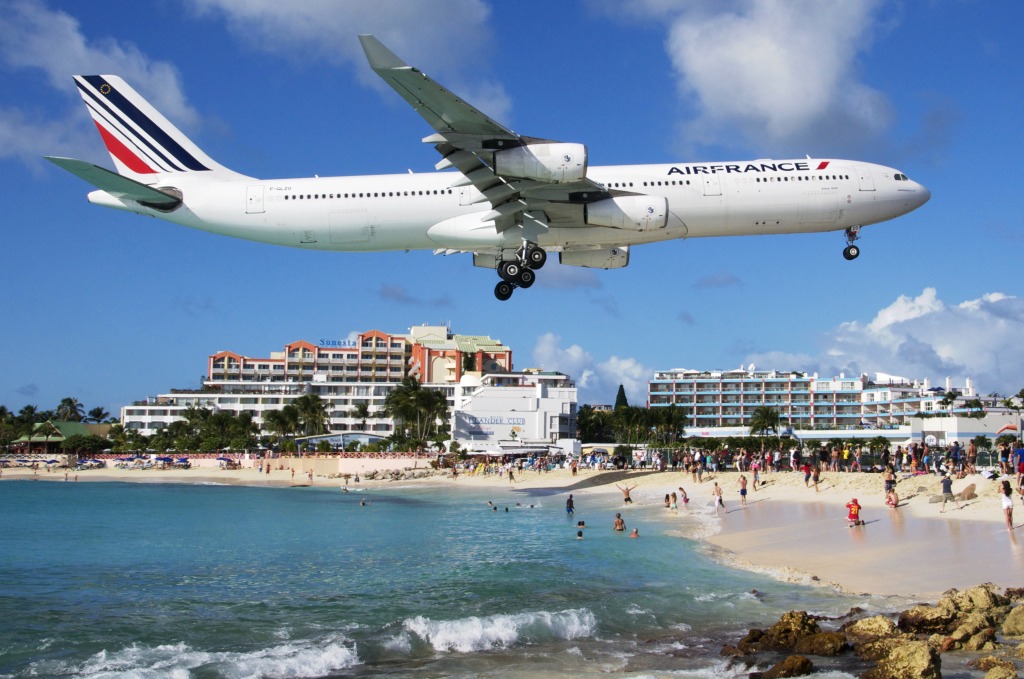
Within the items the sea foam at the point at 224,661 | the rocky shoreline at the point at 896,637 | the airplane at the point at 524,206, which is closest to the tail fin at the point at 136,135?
the airplane at the point at 524,206

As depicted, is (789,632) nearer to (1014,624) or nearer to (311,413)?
(1014,624)

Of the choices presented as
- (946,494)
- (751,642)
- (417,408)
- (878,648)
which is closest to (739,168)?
(946,494)

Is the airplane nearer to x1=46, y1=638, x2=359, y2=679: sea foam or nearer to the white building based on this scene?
x1=46, y1=638, x2=359, y2=679: sea foam

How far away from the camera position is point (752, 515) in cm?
4528

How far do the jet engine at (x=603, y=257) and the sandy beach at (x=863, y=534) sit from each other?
459 inches

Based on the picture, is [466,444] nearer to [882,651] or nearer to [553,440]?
[553,440]

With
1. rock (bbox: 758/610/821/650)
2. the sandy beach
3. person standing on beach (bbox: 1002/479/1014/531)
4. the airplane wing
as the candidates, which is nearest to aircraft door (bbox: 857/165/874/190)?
the airplane wing

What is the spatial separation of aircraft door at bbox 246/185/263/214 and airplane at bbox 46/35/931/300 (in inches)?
1.4

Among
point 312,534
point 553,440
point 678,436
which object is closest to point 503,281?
point 312,534

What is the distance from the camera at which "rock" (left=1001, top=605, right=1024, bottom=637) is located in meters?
20.9

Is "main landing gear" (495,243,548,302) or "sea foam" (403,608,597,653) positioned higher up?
"main landing gear" (495,243,548,302)

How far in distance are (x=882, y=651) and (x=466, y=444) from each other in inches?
3780

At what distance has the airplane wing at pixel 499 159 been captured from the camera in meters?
26.0

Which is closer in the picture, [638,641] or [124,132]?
[638,641]
